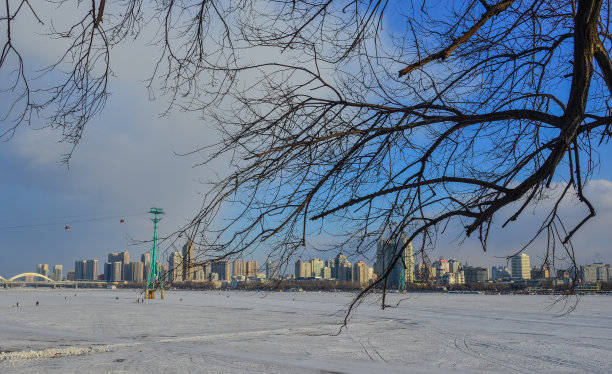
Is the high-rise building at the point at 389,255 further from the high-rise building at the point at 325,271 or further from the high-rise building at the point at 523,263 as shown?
the high-rise building at the point at 325,271

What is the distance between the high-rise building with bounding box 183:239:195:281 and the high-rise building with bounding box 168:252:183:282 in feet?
0.08

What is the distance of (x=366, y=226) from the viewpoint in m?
3.50

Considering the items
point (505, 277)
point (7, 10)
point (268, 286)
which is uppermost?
point (7, 10)

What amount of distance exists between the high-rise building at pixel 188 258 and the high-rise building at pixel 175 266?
25 mm

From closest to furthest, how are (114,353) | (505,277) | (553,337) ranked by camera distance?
1. (114,353)
2. (553,337)
3. (505,277)

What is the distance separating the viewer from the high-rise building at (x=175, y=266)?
294 cm

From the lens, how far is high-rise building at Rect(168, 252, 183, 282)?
2.94 m

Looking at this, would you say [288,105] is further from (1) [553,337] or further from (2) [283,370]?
(1) [553,337]

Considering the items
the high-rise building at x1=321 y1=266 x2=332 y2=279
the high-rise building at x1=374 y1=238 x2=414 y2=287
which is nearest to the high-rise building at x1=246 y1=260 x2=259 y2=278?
the high-rise building at x1=374 y1=238 x2=414 y2=287

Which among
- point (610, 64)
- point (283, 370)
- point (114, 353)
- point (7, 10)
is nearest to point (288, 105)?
point (7, 10)

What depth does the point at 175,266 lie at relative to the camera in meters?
2.96

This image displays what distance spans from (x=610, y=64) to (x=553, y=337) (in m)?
18.2

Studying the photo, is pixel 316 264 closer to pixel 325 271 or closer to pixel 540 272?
pixel 540 272

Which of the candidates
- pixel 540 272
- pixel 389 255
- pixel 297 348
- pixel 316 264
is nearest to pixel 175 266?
pixel 389 255
